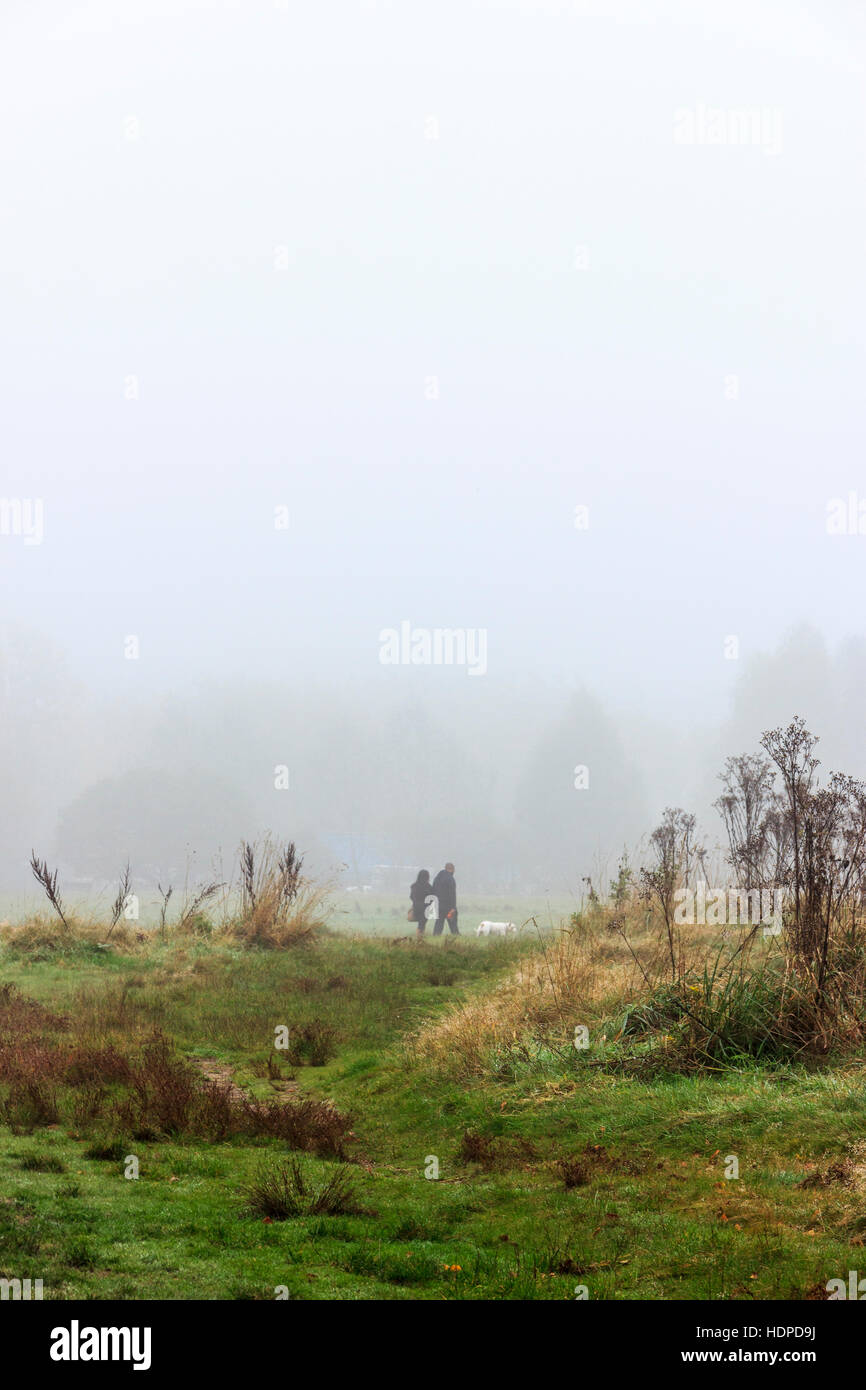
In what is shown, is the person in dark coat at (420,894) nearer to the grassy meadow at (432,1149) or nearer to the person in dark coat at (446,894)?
the person in dark coat at (446,894)

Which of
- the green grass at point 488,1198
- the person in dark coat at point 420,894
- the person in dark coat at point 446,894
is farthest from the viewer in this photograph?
the person in dark coat at point 446,894

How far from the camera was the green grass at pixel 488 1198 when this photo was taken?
554cm

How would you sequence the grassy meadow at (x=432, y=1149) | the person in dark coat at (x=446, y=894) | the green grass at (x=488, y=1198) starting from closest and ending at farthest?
the green grass at (x=488, y=1198) → the grassy meadow at (x=432, y=1149) → the person in dark coat at (x=446, y=894)

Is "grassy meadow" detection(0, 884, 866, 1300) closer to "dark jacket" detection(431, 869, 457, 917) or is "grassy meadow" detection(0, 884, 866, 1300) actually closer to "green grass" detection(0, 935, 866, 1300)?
"green grass" detection(0, 935, 866, 1300)

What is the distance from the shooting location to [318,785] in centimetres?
8438

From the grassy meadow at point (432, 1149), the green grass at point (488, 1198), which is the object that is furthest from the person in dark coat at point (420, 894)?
the green grass at point (488, 1198)

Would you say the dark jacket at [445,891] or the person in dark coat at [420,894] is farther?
the dark jacket at [445,891]

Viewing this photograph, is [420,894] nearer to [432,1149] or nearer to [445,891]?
[445,891]

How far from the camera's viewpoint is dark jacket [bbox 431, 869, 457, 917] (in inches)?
1116

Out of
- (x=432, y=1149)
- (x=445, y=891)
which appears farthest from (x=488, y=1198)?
(x=445, y=891)

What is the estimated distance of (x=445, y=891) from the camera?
28.4m

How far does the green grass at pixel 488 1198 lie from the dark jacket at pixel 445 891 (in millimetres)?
16386
